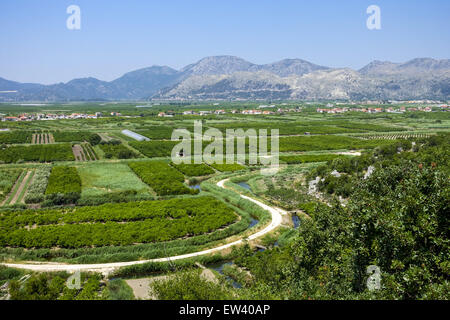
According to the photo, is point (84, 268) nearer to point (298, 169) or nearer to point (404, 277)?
point (404, 277)

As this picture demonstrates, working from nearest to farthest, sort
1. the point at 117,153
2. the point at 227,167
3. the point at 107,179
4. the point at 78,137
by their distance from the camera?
the point at 107,179 → the point at 227,167 → the point at 117,153 → the point at 78,137

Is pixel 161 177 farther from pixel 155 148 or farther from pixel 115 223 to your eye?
pixel 155 148

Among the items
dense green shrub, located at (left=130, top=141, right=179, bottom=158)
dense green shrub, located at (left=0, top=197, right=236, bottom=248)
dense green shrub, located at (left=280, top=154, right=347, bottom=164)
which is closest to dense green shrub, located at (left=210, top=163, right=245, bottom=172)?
dense green shrub, located at (left=280, top=154, right=347, bottom=164)

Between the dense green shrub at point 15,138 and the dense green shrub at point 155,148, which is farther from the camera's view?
the dense green shrub at point 15,138

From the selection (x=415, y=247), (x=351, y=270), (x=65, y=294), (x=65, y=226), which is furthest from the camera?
(x=65, y=226)

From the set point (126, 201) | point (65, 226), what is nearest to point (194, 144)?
point (126, 201)

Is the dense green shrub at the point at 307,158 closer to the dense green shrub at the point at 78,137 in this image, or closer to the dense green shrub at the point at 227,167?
the dense green shrub at the point at 227,167

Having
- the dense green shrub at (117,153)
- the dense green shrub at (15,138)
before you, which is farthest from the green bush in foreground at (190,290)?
the dense green shrub at (15,138)

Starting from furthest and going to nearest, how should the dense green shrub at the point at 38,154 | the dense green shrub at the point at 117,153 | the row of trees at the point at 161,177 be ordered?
the dense green shrub at the point at 117,153, the dense green shrub at the point at 38,154, the row of trees at the point at 161,177

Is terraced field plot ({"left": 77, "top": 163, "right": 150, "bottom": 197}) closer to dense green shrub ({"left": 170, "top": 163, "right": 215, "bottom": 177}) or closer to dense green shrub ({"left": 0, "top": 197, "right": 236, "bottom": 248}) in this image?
dense green shrub ({"left": 0, "top": 197, "right": 236, "bottom": 248})

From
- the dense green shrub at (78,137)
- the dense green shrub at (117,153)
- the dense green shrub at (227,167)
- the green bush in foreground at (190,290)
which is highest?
the dense green shrub at (78,137)

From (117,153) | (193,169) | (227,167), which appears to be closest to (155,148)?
(117,153)
